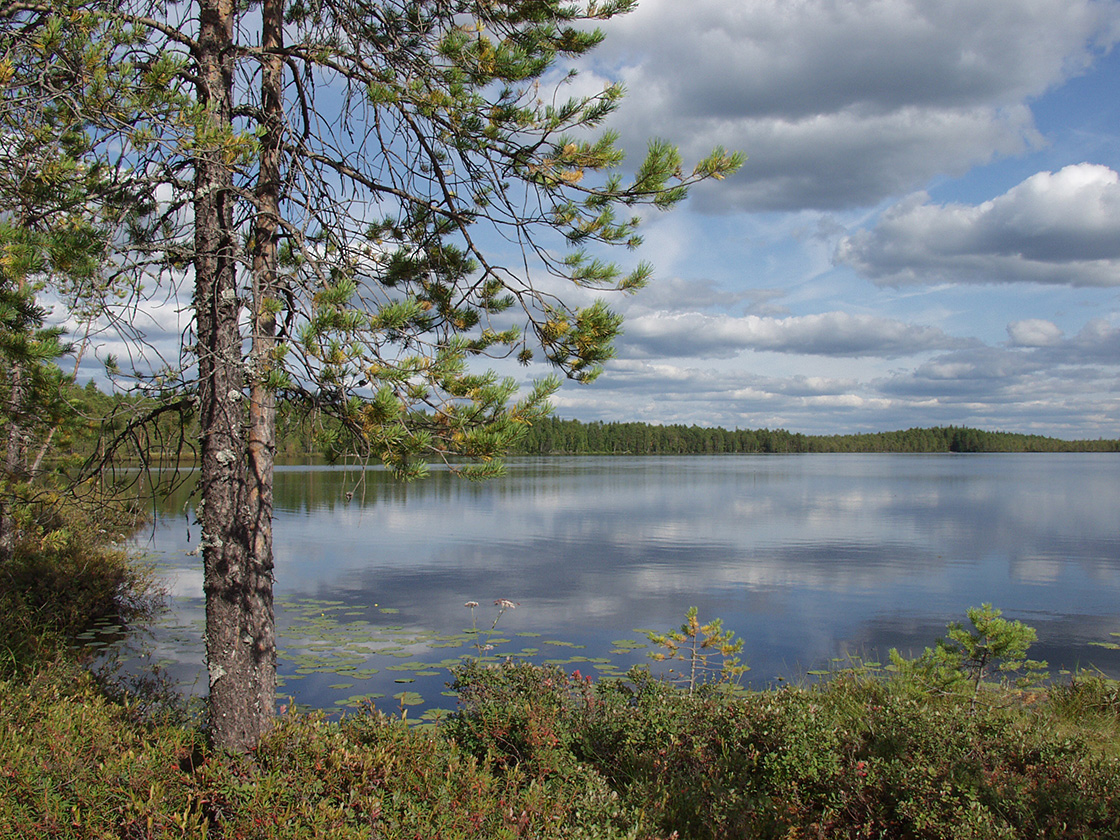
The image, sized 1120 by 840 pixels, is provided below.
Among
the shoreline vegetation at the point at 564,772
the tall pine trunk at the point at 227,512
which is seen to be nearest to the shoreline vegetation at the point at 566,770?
the shoreline vegetation at the point at 564,772

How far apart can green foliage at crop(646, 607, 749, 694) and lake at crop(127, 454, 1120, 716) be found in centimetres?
70

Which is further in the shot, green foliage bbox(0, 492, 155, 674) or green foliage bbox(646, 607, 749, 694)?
green foliage bbox(0, 492, 155, 674)

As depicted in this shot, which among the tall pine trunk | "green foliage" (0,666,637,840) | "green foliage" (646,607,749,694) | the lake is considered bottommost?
the lake

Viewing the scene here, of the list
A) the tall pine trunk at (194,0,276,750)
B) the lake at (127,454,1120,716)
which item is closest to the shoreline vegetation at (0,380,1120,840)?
the tall pine trunk at (194,0,276,750)

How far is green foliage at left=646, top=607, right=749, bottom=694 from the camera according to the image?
24.5 feet

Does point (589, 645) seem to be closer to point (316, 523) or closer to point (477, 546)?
point (477, 546)

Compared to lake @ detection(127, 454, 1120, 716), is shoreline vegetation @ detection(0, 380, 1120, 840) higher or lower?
higher

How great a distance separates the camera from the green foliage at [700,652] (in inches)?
294

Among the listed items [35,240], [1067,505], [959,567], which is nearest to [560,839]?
[35,240]

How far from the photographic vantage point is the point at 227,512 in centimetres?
478

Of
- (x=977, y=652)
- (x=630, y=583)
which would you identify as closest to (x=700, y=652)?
(x=977, y=652)

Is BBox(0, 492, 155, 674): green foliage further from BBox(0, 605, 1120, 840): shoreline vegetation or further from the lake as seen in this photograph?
BBox(0, 605, 1120, 840): shoreline vegetation

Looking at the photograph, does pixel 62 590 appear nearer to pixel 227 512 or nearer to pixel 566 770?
pixel 227 512

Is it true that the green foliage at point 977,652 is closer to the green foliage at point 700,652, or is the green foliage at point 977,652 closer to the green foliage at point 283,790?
the green foliage at point 700,652
